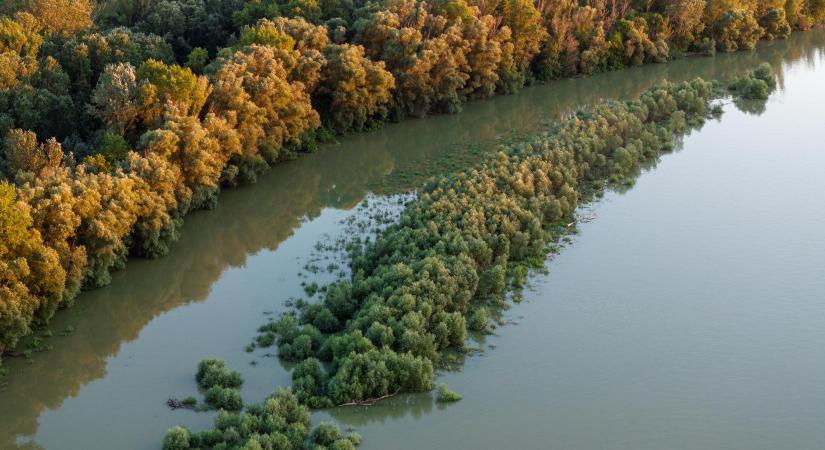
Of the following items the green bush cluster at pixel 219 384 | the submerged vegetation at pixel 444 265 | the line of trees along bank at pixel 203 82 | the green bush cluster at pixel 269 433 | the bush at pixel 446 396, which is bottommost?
the bush at pixel 446 396

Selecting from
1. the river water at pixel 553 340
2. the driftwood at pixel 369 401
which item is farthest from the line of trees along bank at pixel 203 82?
the driftwood at pixel 369 401

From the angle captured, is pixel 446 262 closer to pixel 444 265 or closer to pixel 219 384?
pixel 444 265

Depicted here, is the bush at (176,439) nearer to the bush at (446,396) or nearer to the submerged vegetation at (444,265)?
the submerged vegetation at (444,265)

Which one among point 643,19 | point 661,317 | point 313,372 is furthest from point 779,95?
point 313,372

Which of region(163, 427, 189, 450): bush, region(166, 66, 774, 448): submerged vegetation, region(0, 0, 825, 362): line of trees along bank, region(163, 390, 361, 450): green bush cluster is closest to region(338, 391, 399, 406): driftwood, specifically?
region(166, 66, 774, 448): submerged vegetation

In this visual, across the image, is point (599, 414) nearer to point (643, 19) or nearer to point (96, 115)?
point (96, 115)

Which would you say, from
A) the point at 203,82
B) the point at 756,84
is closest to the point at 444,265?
the point at 203,82
